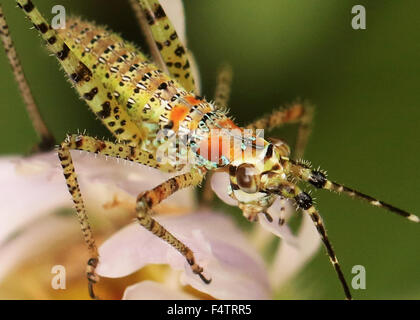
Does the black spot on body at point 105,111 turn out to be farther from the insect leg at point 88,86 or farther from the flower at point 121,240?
the flower at point 121,240

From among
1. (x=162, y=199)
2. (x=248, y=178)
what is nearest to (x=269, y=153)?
(x=248, y=178)

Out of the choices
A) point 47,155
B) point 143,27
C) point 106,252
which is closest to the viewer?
point 106,252

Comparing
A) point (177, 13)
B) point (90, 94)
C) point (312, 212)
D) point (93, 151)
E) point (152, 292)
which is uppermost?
point (177, 13)

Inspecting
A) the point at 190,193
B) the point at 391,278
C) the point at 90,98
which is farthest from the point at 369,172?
the point at 90,98

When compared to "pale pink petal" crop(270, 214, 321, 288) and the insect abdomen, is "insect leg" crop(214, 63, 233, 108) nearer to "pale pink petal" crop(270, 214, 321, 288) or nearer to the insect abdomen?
the insect abdomen

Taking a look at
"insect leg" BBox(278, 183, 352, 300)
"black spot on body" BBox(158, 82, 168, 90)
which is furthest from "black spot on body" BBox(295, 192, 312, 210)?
"black spot on body" BBox(158, 82, 168, 90)

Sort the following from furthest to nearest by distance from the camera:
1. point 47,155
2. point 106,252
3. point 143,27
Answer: point 143,27 → point 47,155 → point 106,252

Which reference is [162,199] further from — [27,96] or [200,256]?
[27,96]
